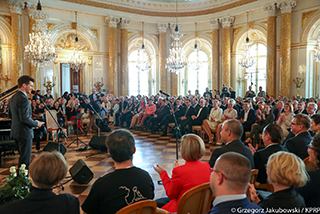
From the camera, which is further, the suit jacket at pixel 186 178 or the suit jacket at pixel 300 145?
the suit jacket at pixel 300 145

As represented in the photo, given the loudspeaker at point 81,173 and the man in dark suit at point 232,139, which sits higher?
the man in dark suit at point 232,139

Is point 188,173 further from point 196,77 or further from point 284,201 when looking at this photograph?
point 196,77

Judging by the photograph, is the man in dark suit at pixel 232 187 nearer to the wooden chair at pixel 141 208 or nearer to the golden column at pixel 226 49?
the wooden chair at pixel 141 208

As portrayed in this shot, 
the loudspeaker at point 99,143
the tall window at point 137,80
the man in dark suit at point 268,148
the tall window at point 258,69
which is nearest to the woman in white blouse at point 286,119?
the man in dark suit at point 268,148

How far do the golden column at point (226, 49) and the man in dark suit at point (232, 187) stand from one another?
1400 cm

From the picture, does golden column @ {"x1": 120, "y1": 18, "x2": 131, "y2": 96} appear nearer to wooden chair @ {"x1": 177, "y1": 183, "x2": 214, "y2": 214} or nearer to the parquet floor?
the parquet floor

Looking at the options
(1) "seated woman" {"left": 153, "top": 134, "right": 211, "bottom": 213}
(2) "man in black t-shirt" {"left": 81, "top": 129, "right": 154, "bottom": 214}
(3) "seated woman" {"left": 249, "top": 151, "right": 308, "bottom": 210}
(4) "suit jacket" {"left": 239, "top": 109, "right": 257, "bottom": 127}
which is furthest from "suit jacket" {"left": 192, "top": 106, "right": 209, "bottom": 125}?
(3) "seated woman" {"left": 249, "top": 151, "right": 308, "bottom": 210}

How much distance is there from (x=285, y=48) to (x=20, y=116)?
11.8 m

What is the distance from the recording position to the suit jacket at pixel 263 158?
9.47 ft

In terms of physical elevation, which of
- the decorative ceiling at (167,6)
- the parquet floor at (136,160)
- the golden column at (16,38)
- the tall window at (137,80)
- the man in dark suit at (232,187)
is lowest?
the parquet floor at (136,160)

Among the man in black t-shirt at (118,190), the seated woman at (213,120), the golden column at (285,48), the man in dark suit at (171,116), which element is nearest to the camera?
the man in black t-shirt at (118,190)

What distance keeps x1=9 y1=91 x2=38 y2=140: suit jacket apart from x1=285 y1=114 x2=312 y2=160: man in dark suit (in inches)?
147

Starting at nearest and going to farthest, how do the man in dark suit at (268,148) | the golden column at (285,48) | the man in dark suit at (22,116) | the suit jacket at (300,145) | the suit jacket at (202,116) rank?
the man in dark suit at (268,148), the suit jacket at (300,145), the man in dark suit at (22,116), the suit jacket at (202,116), the golden column at (285,48)

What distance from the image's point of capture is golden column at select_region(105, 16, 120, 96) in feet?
47.3
